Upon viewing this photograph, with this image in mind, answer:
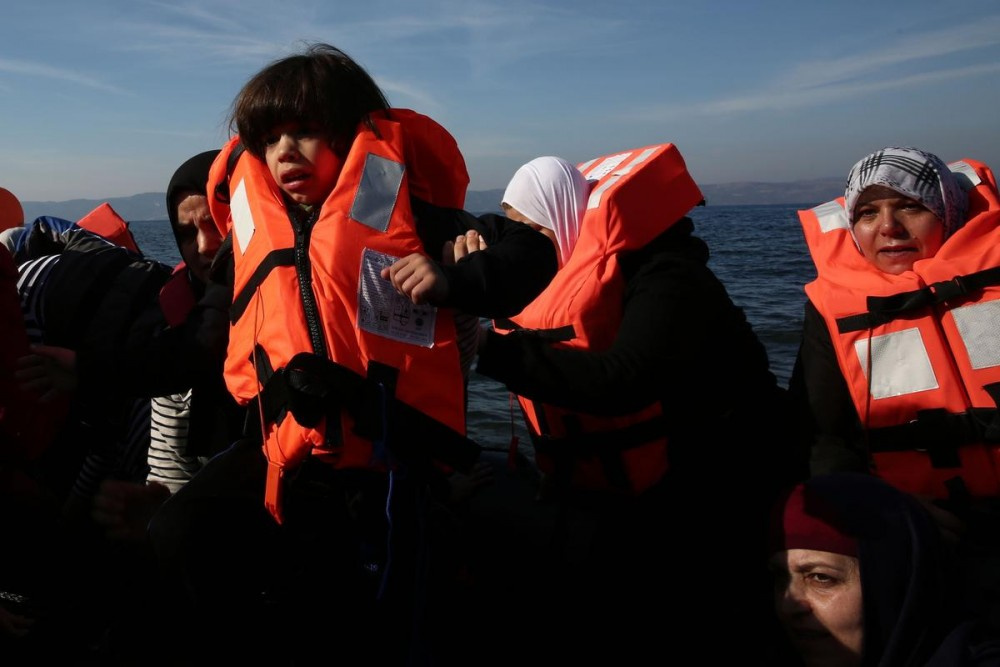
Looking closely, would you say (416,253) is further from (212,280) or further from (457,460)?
(212,280)

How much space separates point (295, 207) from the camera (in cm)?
211

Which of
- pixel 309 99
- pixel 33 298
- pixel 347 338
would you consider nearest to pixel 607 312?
pixel 347 338

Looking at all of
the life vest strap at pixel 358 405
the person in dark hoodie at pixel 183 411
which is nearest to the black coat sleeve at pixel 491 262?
the life vest strap at pixel 358 405

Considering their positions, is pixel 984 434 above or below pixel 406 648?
above

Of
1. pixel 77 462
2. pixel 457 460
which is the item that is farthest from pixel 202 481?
pixel 77 462

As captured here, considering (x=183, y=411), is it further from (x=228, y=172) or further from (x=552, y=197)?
(x=552, y=197)

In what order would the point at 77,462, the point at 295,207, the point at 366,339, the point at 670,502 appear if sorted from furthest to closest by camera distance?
the point at 77,462, the point at 670,502, the point at 295,207, the point at 366,339

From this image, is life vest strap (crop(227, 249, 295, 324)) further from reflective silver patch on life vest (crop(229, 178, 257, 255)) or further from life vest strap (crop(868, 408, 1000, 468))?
life vest strap (crop(868, 408, 1000, 468))

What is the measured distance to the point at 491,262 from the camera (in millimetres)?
1821

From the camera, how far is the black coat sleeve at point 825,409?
2.54m

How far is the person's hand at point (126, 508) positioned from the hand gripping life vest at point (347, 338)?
0.58 m

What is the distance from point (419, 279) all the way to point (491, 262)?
0.17 meters

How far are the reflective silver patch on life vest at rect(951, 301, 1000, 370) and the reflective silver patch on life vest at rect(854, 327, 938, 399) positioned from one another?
0.11 m

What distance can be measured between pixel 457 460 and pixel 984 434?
154 centimetres
